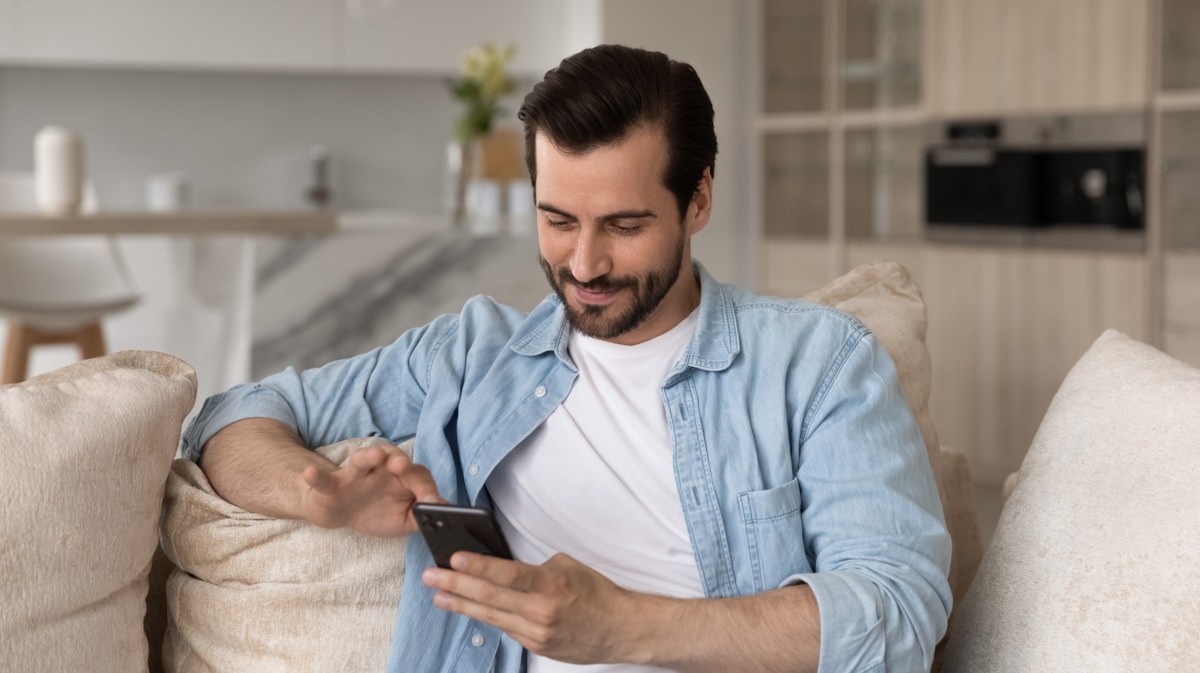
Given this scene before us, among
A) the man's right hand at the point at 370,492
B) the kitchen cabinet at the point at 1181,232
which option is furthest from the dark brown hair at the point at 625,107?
the kitchen cabinet at the point at 1181,232

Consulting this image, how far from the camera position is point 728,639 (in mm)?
1252

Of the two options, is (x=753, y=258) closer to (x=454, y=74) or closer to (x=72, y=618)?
(x=454, y=74)

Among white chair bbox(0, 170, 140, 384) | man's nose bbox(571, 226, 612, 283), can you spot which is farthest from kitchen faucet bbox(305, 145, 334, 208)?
man's nose bbox(571, 226, 612, 283)

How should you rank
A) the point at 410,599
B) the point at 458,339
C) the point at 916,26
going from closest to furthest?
1. the point at 410,599
2. the point at 458,339
3. the point at 916,26

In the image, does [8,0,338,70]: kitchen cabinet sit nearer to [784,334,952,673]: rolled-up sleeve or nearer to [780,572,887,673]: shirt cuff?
[784,334,952,673]: rolled-up sleeve

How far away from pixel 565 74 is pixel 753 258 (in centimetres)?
435

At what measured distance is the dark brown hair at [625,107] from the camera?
56.2 inches

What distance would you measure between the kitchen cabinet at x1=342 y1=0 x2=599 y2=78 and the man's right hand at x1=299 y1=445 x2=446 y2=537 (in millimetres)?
4376

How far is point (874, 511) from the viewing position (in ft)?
4.34

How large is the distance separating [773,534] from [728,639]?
168mm

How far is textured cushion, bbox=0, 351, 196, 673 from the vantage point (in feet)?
4.06

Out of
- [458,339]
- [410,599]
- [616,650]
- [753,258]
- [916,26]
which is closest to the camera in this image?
[616,650]

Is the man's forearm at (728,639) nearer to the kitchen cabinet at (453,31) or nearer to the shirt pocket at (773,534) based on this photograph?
the shirt pocket at (773,534)

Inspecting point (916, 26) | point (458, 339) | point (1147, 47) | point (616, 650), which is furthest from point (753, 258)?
point (616, 650)
